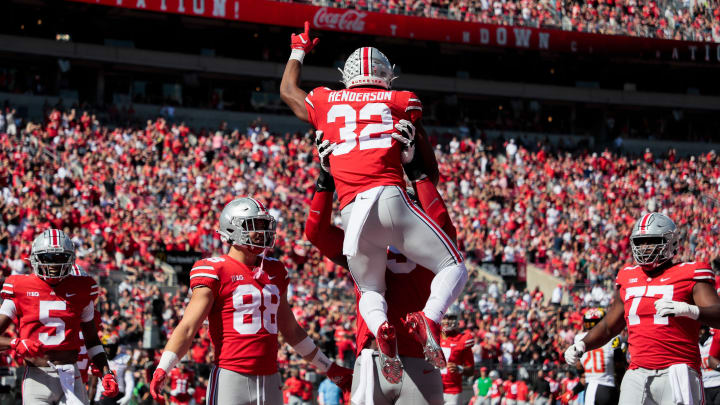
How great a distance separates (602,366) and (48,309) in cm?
648

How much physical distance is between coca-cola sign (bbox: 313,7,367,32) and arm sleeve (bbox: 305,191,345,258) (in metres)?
29.0

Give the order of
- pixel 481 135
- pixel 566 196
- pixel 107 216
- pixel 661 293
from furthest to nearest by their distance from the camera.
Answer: pixel 481 135 → pixel 566 196 → pixel 107 216 → pixel 661 293

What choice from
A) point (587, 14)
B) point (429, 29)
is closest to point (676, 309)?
point (429, 29)

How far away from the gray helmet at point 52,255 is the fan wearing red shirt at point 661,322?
4304 mm

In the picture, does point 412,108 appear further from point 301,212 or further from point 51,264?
point 301,212

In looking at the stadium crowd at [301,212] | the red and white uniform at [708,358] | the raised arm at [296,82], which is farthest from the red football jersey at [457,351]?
the raised arm at [296,82]

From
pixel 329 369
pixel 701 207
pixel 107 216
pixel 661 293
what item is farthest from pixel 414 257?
pixel 701 207

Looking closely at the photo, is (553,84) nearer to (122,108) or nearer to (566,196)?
(566,196)

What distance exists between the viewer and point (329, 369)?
7082 mm

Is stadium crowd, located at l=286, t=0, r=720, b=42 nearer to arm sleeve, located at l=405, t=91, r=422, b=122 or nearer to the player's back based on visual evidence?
the player's back

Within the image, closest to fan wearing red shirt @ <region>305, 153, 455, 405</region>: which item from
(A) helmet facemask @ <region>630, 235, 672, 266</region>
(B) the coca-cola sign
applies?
(A) helmet facemask @ <region>630, 235, 672, 266</region>

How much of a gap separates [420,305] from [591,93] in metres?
36.9

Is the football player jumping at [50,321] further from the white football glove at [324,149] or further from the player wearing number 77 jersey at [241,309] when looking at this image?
the white football glove at [324,149]

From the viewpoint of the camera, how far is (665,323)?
25.0 feet
